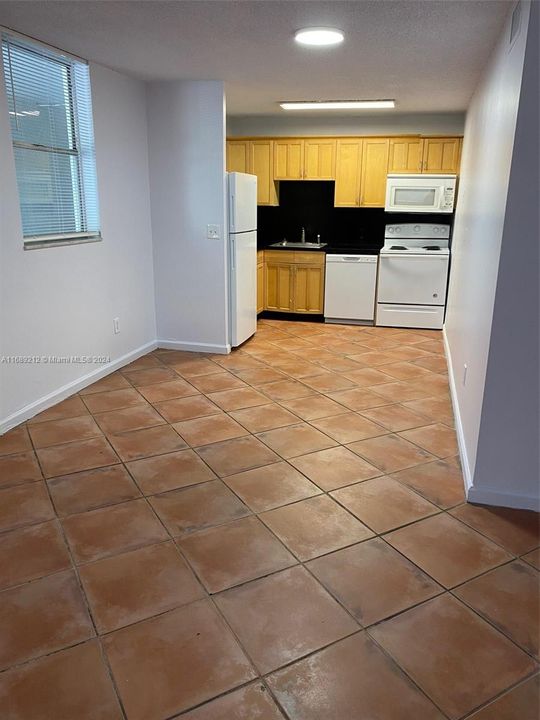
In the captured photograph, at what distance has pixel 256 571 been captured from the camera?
84.0 inches

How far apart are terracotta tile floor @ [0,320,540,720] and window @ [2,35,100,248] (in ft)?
4.31

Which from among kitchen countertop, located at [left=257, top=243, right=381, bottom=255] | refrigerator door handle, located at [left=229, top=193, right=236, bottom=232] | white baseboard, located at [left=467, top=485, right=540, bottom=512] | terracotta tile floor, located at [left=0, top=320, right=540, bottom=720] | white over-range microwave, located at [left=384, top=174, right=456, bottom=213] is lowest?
terracotta tile floor, located at [left=0, top=320, right=540, bottom=720]

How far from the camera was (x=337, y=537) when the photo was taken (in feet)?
7.73

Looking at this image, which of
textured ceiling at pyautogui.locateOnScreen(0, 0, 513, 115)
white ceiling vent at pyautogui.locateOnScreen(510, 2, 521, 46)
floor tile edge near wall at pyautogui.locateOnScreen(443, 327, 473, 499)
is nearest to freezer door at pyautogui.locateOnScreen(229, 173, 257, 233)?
textured ceiling at pyautogui.locateOnScreen(0, 0, 513, 115)

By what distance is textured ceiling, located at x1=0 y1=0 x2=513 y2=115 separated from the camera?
8.83ft

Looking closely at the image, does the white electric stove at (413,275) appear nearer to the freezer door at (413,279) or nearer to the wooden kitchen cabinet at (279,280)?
the freezer door at (413,279)

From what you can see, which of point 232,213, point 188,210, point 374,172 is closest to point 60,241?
point 188,210

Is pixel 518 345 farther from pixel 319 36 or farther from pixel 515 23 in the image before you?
pixel 319 36

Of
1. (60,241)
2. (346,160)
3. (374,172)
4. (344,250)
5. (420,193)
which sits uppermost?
(346,160)

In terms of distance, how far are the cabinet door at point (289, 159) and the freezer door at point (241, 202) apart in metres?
1.22

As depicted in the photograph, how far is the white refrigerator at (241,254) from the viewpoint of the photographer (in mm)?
4832

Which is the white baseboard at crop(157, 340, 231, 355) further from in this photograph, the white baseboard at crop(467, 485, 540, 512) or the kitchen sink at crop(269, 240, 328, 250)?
the white baseboard at crop(467, 485, 540, 512)

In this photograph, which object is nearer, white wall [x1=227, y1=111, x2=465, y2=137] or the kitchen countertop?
white wall [x1=227, y1=111, x2=465, y2=137]

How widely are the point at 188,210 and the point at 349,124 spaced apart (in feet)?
8.13
